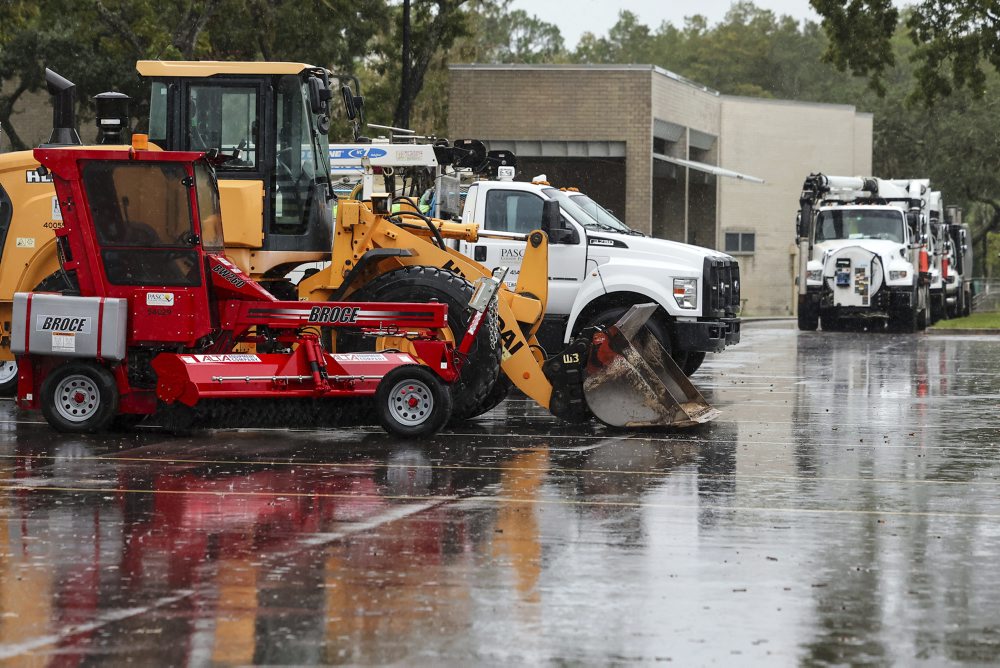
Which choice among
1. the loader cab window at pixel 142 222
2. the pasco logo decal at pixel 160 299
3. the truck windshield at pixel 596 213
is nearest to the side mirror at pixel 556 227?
the truck windshield at pixel 596 213

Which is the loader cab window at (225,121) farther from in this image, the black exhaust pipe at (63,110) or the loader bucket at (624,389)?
the loader bucket at (624,389)

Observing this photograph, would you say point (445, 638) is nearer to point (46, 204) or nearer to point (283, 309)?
point (283, 309)

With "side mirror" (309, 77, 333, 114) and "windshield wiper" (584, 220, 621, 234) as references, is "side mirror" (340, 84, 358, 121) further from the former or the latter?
"windshield wiper" (584, 220, 621, 234)

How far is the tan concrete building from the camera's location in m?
46.5

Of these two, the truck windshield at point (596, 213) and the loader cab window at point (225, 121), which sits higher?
the loader cab window at point (225, 121)

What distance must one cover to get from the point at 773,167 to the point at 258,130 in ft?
143

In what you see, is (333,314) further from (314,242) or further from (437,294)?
(314,242)

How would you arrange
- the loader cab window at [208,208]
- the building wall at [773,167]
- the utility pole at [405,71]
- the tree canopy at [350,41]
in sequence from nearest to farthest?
the loader cab window at [208,208] → the tree canopy at [350,41] → the utility pole at [405,71] → the building wall at [773,167]

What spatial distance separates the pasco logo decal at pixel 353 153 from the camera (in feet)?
70.8

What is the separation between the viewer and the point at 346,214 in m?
16.0

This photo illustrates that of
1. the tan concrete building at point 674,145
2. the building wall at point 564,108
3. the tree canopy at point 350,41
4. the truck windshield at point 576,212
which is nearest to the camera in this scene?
the truck windshield at point 576,212

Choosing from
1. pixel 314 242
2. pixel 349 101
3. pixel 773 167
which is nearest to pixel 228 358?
pixel 314 242

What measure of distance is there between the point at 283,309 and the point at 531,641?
8237mm

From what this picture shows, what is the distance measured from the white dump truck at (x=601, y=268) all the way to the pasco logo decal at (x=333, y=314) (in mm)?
3804
